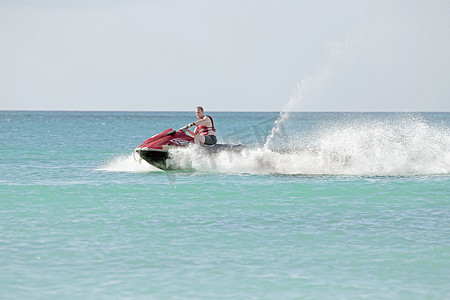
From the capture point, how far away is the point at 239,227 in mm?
9617

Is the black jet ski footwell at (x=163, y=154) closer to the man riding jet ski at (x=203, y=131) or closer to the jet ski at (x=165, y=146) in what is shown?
the jet ski at (x=165, y=146)

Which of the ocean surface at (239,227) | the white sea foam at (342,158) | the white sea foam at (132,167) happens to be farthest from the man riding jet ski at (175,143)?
the white sea foam at (132,167)

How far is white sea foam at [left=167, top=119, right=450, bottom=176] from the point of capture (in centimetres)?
1681

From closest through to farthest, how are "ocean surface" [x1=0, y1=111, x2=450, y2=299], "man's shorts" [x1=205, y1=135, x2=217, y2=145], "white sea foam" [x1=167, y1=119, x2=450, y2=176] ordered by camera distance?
"ocean surface" [x1=0, y1=111, x2=450, y2=299] < "man's shorts" [x1=205, y1=135, x2=217, y2=145] < "white sea foam" [x1=167, y1=119, x2=450, y2=176]

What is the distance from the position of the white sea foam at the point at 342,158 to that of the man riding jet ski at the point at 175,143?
0.60ft

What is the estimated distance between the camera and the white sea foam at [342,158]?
16812 millimetres

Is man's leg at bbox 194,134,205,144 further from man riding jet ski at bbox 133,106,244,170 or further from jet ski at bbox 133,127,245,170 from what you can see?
jet ski at bbox 133,127,245,170

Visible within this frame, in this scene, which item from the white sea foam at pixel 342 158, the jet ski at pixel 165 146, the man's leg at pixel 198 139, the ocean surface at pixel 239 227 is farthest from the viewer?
the white sea foam at pixel 342 158

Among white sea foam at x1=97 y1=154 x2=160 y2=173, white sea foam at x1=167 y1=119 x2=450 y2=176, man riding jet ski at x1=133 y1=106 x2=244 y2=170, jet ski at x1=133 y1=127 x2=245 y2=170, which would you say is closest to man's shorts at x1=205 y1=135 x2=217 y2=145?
man riding jet ski at x1=133 y1=106 x2=244 y2=170

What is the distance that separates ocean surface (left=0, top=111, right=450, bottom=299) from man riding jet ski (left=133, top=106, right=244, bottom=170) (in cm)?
29

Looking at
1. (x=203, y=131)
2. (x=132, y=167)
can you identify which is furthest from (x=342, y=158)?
(x=132, y=167)

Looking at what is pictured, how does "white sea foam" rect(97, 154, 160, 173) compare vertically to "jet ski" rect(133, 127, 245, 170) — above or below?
below

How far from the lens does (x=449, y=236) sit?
29.8ft

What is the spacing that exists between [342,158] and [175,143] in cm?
469
